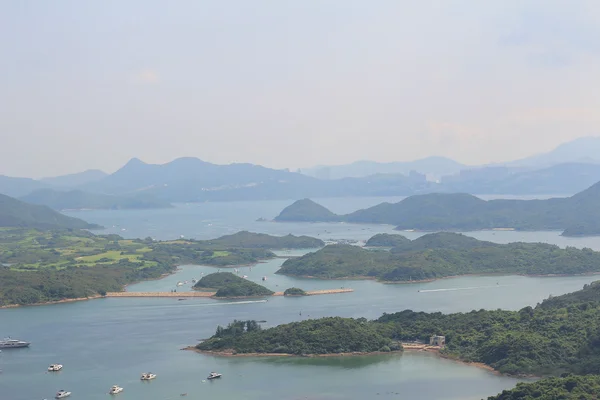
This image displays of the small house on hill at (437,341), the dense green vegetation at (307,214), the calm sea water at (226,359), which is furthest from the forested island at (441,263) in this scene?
the dense green vegetation at (307,214)

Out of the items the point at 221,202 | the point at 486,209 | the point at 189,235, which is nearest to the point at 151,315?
the point at 189,235

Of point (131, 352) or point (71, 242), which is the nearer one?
point (131, 352)

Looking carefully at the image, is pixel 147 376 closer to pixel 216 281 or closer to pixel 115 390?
pixel 115 390

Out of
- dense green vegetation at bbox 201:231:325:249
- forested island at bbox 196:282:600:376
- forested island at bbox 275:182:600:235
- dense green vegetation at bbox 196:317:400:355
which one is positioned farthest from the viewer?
forested island at bbox 275:182:600:235

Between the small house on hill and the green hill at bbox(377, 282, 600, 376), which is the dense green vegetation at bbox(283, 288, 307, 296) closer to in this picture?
the green hill at bbox(377, 282, 600, 376)

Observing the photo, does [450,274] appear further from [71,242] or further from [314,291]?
[71,242]

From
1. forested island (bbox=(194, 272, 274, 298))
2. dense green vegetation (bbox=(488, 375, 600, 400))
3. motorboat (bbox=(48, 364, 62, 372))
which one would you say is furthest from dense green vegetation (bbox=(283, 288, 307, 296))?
dense green vegetation (bbox=(488, 375, 600, 400))

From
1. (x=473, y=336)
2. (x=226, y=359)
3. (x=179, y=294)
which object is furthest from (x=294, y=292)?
(x=473, y=336)

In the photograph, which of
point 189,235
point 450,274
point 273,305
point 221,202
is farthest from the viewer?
point 221,202
